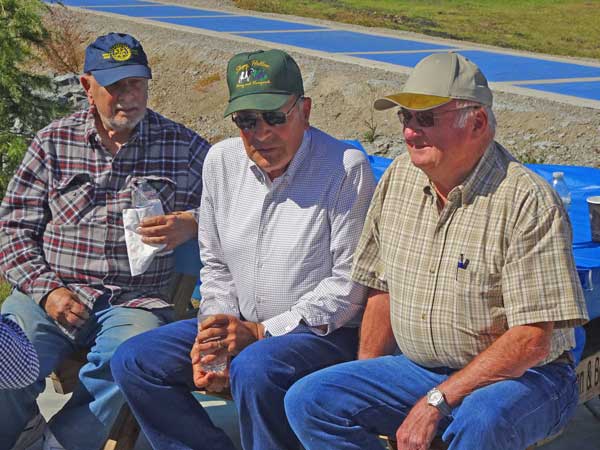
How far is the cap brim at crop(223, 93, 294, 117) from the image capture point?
11.0 feet

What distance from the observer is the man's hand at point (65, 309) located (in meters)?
3.80

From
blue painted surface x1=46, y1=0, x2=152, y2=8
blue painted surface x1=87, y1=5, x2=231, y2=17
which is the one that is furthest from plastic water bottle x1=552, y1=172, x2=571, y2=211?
blue painted surface x1=46, y1=0, x2=152, y2=8

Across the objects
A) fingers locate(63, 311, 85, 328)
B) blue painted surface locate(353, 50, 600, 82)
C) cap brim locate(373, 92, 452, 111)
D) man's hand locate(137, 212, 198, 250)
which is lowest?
blue painted surface locate(353, 50, 600, 82)

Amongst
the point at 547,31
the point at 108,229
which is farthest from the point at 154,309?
the point at 547,31

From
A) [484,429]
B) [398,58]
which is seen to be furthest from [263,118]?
[398,58]

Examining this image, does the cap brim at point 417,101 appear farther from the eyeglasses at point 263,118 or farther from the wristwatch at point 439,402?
the wristwatch at point 439,402

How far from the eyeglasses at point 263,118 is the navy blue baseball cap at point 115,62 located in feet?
2.24

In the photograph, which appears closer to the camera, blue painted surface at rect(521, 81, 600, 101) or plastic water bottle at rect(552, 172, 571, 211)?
plastic water bottle at rect(552, 172, 571, 211)

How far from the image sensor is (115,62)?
12.9ft

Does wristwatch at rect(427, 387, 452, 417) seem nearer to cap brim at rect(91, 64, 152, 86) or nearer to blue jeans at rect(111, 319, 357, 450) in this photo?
blue jeans at rect(111, 319, 357, 450)

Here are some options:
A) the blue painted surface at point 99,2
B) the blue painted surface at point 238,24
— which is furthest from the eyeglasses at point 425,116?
the blue painted surface at point 99,2

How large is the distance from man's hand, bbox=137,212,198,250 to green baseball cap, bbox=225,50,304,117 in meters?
0.63

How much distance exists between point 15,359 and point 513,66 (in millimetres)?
13980

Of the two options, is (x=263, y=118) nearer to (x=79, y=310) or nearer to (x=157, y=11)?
(x=79, y=310)
